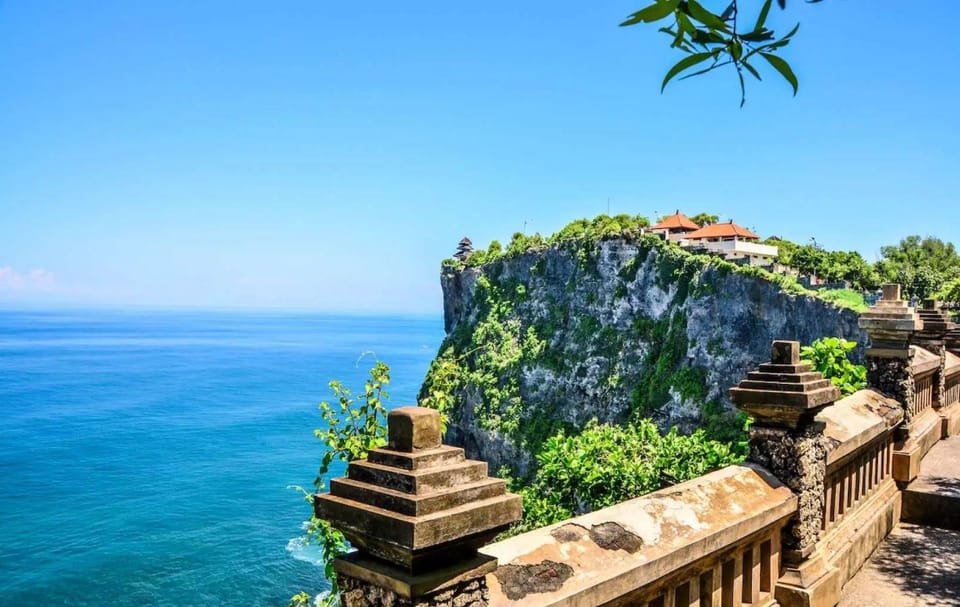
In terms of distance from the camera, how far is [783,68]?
181 cm

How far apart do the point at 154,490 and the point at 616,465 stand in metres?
47.8

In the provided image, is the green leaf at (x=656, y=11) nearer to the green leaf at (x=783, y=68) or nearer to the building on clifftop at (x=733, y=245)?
the green leaf at (x=783, y=68)

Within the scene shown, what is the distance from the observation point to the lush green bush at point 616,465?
10258 millimetres

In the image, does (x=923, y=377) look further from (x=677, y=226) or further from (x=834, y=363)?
(x=677, y=226)

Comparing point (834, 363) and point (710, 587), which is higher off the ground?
point (834, 363)

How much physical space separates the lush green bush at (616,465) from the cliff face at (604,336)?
1174 inches

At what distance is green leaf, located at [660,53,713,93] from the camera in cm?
181

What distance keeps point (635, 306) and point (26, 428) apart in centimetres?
6053

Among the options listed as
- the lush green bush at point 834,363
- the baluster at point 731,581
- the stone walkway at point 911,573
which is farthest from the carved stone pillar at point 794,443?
the lush green bush at point 834,363

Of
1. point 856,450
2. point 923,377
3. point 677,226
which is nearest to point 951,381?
point 923,377

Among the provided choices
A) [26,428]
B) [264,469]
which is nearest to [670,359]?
[264,469]

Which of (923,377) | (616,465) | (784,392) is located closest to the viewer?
(784,392)

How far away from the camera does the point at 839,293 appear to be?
40.0 meters

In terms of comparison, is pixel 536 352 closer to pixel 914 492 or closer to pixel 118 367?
pixel 914 492
